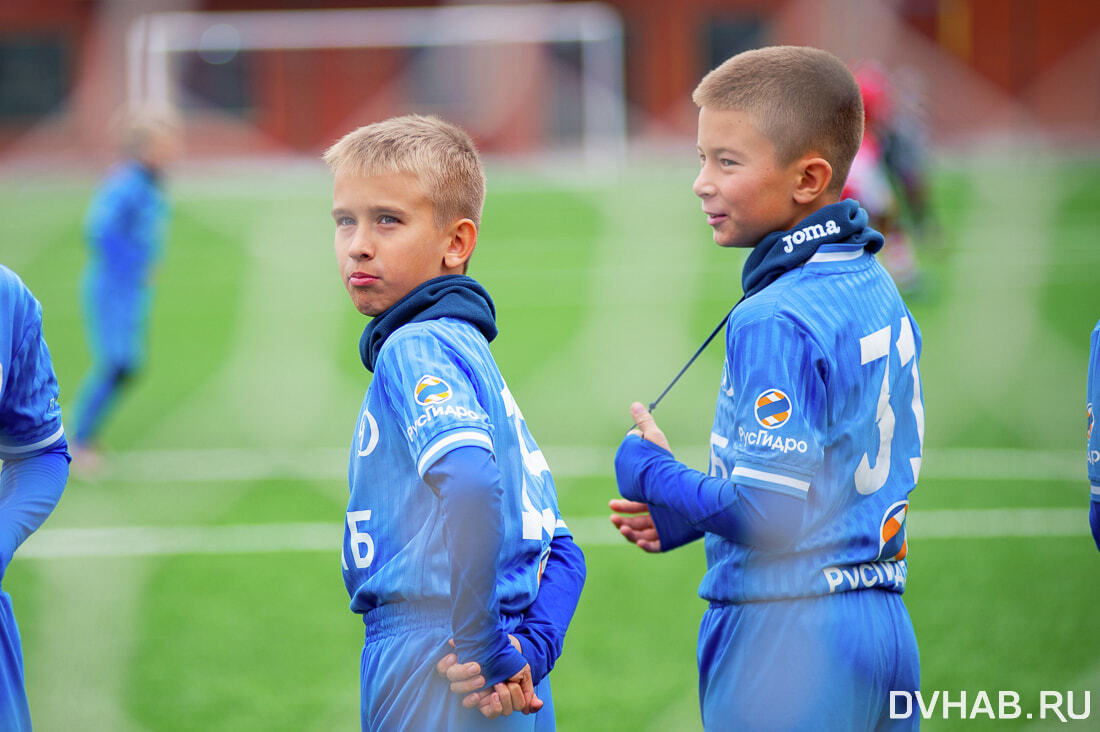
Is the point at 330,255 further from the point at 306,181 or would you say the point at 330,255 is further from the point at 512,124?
the point at 512,124

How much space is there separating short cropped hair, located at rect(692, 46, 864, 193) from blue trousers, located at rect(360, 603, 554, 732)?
77cm

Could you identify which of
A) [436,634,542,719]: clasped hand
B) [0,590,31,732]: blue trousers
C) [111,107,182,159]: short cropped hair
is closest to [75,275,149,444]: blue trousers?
[111,107,182,159]: short cropped hair

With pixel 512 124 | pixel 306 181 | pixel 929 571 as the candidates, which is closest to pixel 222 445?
pixel 929 571

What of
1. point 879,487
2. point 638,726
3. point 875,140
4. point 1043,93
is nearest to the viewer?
point 879,487

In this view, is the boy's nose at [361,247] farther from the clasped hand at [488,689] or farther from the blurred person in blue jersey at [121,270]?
the blurred person in blue jersey at [121,270]

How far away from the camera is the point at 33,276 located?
38.3ft

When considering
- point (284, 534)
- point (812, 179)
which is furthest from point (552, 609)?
point (284, 534)

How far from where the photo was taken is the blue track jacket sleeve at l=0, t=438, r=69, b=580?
1511 mm

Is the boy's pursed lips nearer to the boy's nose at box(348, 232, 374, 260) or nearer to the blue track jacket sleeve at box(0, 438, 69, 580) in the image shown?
the boy's nose at box(348, 232, 374, 260)

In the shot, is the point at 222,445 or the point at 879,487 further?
the point at 222,445

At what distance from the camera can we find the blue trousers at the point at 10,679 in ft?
4.68

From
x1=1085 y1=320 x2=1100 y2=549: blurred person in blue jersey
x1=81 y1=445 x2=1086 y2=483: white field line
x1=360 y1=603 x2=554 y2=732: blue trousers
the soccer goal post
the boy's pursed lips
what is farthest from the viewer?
the soccer goal post

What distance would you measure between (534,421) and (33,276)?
784cm

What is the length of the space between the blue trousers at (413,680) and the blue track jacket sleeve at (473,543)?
79mm
